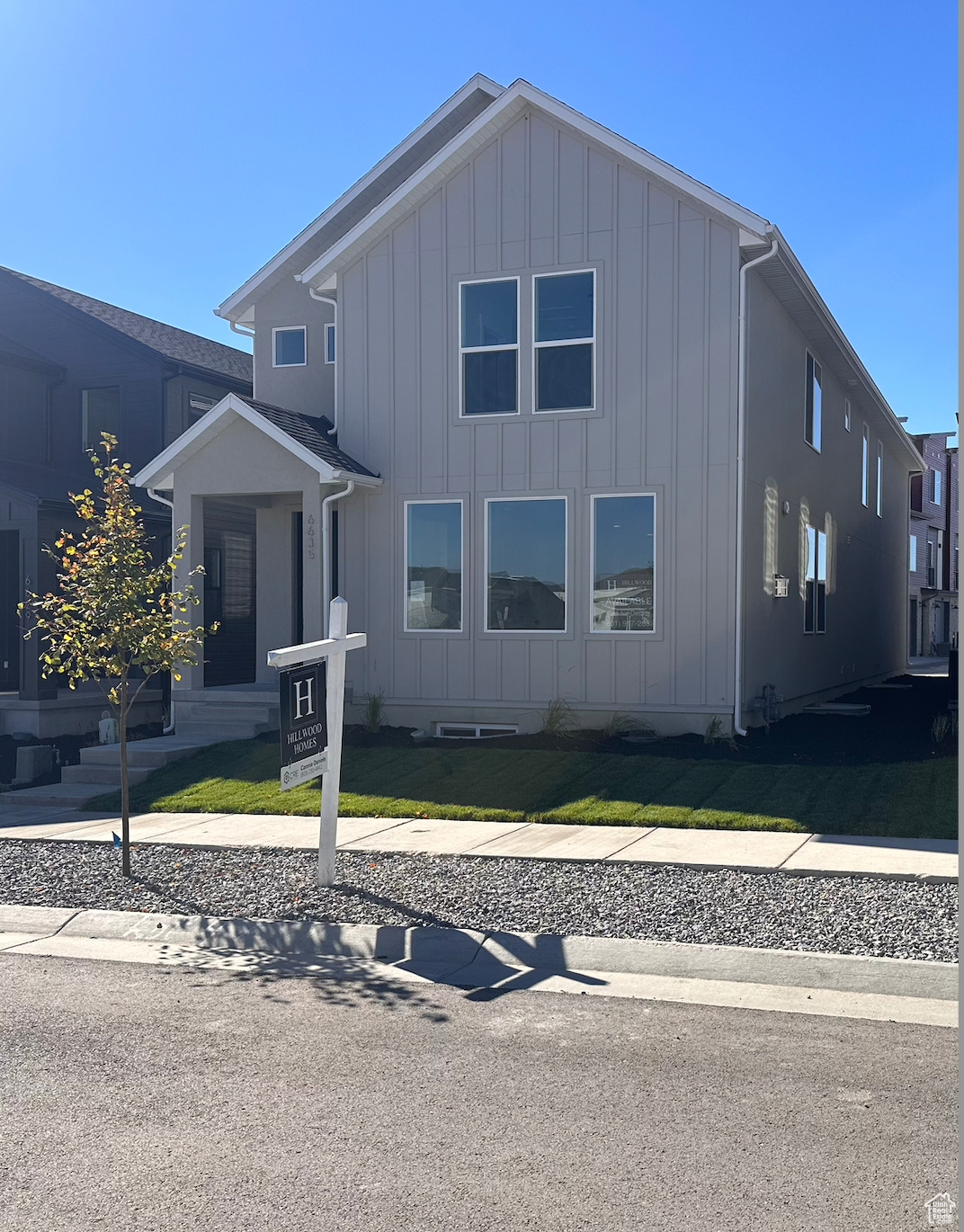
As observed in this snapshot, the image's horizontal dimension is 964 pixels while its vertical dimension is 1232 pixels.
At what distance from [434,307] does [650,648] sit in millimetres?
4967

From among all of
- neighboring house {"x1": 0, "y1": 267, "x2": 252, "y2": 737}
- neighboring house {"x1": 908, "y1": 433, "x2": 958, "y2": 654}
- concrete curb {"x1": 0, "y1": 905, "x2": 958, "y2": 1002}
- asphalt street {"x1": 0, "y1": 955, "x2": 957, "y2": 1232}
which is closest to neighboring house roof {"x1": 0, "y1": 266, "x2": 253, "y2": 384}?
neighboring house {"x1": 0, "y1": 267, "x2": 252, "y2": 737}

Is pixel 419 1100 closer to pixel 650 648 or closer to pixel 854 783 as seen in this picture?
pixel 854 783

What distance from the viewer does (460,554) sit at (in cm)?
1461

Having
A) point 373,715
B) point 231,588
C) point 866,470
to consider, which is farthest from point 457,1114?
point 866,470

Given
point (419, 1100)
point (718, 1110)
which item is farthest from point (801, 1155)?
point (419, 1100)

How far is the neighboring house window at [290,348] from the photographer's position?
1745 cm

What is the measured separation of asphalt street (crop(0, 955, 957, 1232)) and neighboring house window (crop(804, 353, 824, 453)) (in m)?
13.3

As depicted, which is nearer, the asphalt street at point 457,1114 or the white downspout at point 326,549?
the asphalt street at point 457,1114

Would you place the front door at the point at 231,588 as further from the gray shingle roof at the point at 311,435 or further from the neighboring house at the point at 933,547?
the neighboring house at the point at 933,547

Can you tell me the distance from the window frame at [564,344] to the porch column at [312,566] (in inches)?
112

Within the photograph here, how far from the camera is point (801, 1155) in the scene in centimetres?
409

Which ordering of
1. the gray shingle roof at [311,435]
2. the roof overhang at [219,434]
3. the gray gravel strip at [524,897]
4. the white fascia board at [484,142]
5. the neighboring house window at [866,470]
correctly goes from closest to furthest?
1. the gray gravel strip at [524,897]
2. the white fascia board at [484,142]
3. the roof overhang at [219,434]
4. the gray shingle roof at [311,435]
5. the neighboring house window at [866,470]

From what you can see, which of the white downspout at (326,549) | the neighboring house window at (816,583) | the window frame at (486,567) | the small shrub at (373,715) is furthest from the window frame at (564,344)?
the neighboring house window at (816,583)

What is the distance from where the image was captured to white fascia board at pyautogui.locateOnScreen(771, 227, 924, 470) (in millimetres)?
13969
